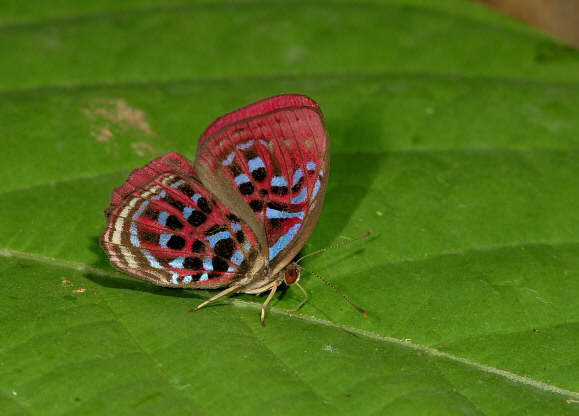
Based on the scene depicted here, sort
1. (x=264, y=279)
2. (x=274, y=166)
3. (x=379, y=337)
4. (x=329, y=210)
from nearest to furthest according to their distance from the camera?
(x=379, y=337), (x=274, y=166), (x=264, y=279), (x=329, y=210)

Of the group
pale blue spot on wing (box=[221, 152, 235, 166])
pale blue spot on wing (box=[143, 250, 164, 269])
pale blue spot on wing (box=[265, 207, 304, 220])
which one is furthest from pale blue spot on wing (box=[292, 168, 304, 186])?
pale blue spot on wing (box=[143, 250, 164, 269])

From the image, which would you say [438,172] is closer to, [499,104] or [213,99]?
[499,104]

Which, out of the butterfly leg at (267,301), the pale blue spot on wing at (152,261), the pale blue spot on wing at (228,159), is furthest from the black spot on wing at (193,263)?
the pale blue spot on wing at (228,159)

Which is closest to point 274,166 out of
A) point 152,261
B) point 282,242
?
point 282,242

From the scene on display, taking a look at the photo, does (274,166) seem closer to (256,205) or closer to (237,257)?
(256,205)

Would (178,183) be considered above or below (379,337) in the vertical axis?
above

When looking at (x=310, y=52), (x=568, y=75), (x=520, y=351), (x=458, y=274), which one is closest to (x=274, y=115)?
(x=458, y=274)
